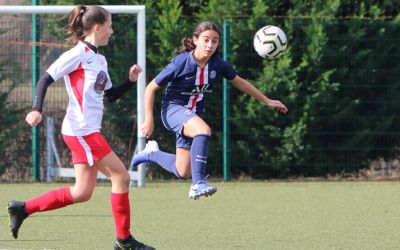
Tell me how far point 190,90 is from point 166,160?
812mm

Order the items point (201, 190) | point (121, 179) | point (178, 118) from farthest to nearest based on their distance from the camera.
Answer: point (178, 118)
point (201, 190)
point (121, 179)

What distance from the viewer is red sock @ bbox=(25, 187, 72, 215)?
24.9 ft

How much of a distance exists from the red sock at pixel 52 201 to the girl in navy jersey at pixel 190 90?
1737 millimetres

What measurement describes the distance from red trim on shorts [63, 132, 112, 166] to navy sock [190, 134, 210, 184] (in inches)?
68.3

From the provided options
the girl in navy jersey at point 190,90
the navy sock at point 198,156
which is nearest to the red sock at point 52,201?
the navy sock at point 198,156

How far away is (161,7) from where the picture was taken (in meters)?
15.1

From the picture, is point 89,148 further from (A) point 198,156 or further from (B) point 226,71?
(B) point 226,71

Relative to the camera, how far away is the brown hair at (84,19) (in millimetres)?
7504

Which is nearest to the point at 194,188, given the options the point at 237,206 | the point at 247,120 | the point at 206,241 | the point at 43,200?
the point at 206,241

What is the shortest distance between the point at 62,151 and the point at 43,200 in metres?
7.24

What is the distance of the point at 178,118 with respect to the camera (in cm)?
952

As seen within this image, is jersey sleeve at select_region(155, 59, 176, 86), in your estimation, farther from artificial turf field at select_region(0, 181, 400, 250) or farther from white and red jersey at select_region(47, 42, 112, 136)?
white and red jersey at select_region(47, 42, 112, 136)

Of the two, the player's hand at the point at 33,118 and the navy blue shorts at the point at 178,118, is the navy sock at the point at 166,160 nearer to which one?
the navy blue shorts at the point at 178,118

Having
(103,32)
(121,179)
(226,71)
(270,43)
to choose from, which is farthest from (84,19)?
(270,43)
